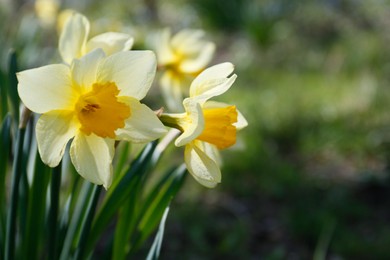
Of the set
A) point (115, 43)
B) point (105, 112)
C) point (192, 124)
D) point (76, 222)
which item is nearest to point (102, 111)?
point (105, 112)

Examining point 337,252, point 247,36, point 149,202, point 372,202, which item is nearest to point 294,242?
point 337,252

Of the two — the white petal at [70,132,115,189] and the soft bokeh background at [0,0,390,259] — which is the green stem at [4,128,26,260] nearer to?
the white petal at [70,132,115,189]

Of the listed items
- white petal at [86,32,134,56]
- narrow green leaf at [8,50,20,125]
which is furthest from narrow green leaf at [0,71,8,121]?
white petal at [86,32,134,56]

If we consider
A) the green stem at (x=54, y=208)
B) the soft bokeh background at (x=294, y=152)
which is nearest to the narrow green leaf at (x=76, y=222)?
the green stem at (x=54, y=208)

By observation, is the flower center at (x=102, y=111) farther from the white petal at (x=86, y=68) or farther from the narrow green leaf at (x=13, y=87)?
the narrow green leaf at (x=13, y=87)

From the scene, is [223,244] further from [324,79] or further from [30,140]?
[324,79]

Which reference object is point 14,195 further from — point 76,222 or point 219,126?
point 219,126

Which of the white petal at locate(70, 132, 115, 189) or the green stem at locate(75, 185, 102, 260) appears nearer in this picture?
the white petal at locate(70, 132, 115, 189)
